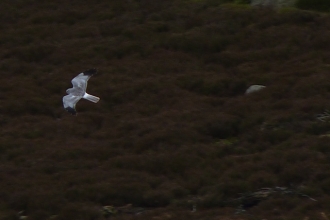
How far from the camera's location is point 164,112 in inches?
636

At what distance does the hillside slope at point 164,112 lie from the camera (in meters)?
11.9

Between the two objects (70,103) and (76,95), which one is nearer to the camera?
(70,103)

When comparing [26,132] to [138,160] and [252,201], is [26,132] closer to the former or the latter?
[138,160]

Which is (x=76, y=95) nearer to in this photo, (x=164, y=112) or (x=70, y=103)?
(x=70, y=103)

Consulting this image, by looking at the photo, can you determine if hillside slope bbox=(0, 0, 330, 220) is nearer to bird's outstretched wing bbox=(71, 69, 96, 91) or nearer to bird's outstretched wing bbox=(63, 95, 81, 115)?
bird's outstretched wing bbox=(63, 95, 81, 115)

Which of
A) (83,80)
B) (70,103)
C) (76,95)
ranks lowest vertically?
(70,103)

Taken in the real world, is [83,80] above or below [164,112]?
above

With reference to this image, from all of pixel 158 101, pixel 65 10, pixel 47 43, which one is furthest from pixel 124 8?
pixel 158 101

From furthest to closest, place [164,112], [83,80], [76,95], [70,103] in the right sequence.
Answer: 1. [83,80]
2. [164,112]
3. [76,95]
4. [70,103]

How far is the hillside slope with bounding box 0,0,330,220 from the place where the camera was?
38.9 feet

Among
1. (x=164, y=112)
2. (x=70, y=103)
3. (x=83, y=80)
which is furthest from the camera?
(x=83, y=80)

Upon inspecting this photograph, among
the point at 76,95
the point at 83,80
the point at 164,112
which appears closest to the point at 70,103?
the point at 76,95

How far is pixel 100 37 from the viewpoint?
22156mm

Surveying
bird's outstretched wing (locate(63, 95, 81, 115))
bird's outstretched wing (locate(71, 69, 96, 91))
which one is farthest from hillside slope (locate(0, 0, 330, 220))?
bird's outstretched wing (locate(71, 69, 96, 91))
